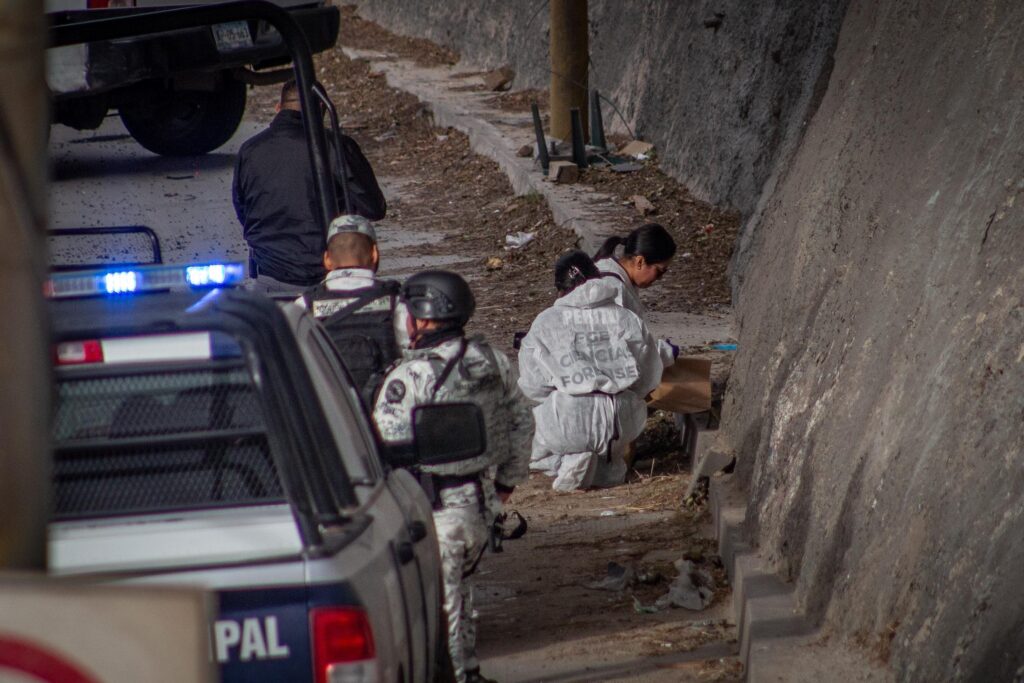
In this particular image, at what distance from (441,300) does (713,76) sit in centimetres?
817

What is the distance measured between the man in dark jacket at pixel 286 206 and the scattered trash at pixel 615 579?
2.04 metres

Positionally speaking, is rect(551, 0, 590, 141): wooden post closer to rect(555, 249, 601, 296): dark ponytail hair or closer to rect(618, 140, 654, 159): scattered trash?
rect(618, 140, 654, 159): scattered trash

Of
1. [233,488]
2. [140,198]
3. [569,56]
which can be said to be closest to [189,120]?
[140,198]

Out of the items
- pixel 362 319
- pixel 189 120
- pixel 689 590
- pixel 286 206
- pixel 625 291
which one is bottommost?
pixel 189 120

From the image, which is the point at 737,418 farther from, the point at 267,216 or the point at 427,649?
the point at 427,649

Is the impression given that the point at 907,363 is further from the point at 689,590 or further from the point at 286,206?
the point at 286,206

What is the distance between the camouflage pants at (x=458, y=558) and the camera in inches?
188

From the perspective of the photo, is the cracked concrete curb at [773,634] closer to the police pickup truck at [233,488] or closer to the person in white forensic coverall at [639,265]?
the police pickup truck at [233,488]

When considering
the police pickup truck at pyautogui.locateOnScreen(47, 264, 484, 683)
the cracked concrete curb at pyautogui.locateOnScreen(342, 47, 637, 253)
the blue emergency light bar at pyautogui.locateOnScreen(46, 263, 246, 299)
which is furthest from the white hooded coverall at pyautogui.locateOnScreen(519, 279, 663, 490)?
the police pickup truck at pyautogui.locateOnScreen(47, 264, 484, 683)

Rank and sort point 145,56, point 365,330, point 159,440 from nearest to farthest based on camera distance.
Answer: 1. point 159,440
2. point 365,330
3. point 145,56

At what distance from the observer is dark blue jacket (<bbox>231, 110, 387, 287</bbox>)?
707 centimetres

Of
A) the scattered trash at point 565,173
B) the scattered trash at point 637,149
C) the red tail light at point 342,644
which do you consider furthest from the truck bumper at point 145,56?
the red tail light at point 342,644

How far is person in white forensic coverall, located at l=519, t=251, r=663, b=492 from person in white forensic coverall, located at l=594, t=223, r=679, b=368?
8 centimetres

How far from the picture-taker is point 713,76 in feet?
40.9
